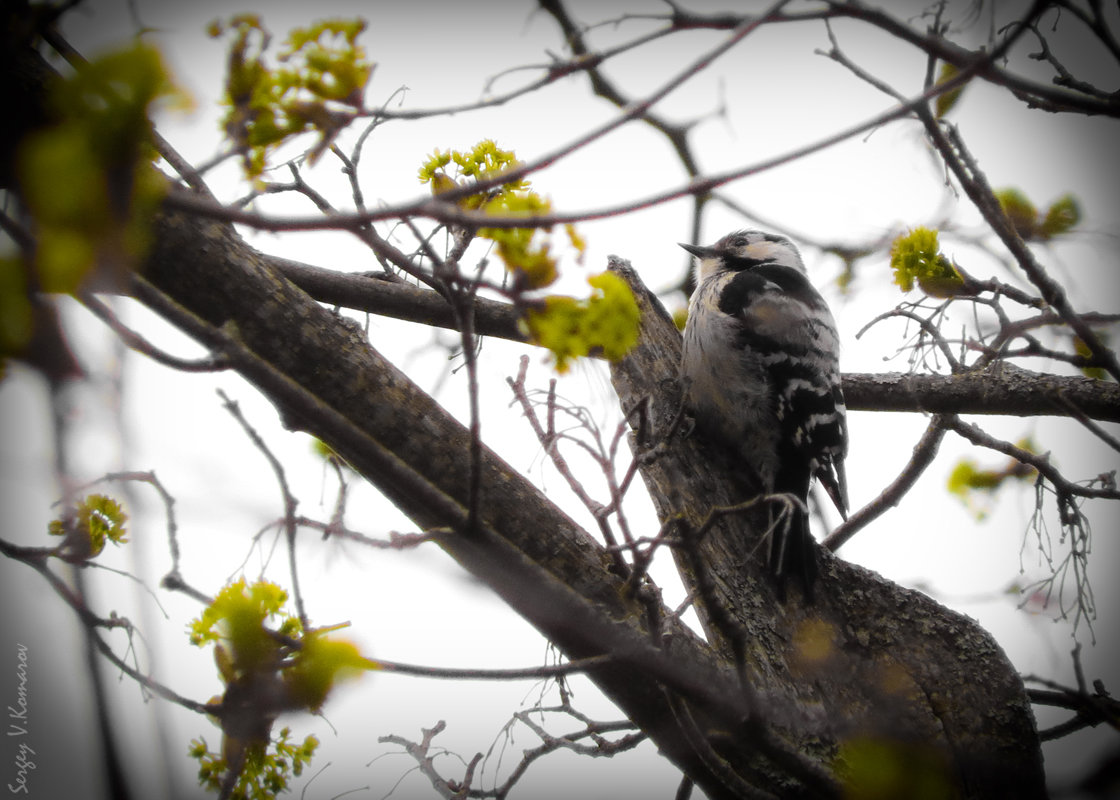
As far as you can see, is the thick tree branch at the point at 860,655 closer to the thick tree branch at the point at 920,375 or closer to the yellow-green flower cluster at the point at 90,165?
the thick tree branch at the point at 920,375

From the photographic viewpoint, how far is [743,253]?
420cm

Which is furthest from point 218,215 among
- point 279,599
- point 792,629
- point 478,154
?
point 792,629

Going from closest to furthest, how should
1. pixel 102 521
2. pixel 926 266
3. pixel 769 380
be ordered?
1. pixel 102 521
2. pixel 926 266
3. pixel 769 380

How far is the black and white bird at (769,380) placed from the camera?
2.88 m

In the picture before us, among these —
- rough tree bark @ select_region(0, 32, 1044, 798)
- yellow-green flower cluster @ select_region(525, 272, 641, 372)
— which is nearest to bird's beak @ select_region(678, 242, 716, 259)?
rough tree bark @ select_region(0, 32, 1044, 798)

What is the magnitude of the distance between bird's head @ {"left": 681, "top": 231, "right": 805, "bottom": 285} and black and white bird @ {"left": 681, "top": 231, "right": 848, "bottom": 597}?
14.6 inches

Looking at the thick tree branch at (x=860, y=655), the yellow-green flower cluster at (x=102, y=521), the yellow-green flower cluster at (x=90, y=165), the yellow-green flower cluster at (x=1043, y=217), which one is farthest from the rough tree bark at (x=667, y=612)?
the yellow-green flower cluster at (x=1043, y=217)

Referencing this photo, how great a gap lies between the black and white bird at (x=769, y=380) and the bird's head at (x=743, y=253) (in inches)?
14.6

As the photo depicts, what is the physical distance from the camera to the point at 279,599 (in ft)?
3.42

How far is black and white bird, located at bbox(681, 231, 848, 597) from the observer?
288 cm

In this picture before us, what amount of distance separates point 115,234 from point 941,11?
1777mm

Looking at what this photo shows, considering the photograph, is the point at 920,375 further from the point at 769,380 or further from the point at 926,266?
the point at 769,380

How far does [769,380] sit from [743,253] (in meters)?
1.31

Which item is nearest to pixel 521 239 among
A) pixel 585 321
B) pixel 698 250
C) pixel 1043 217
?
pixel 585 321
